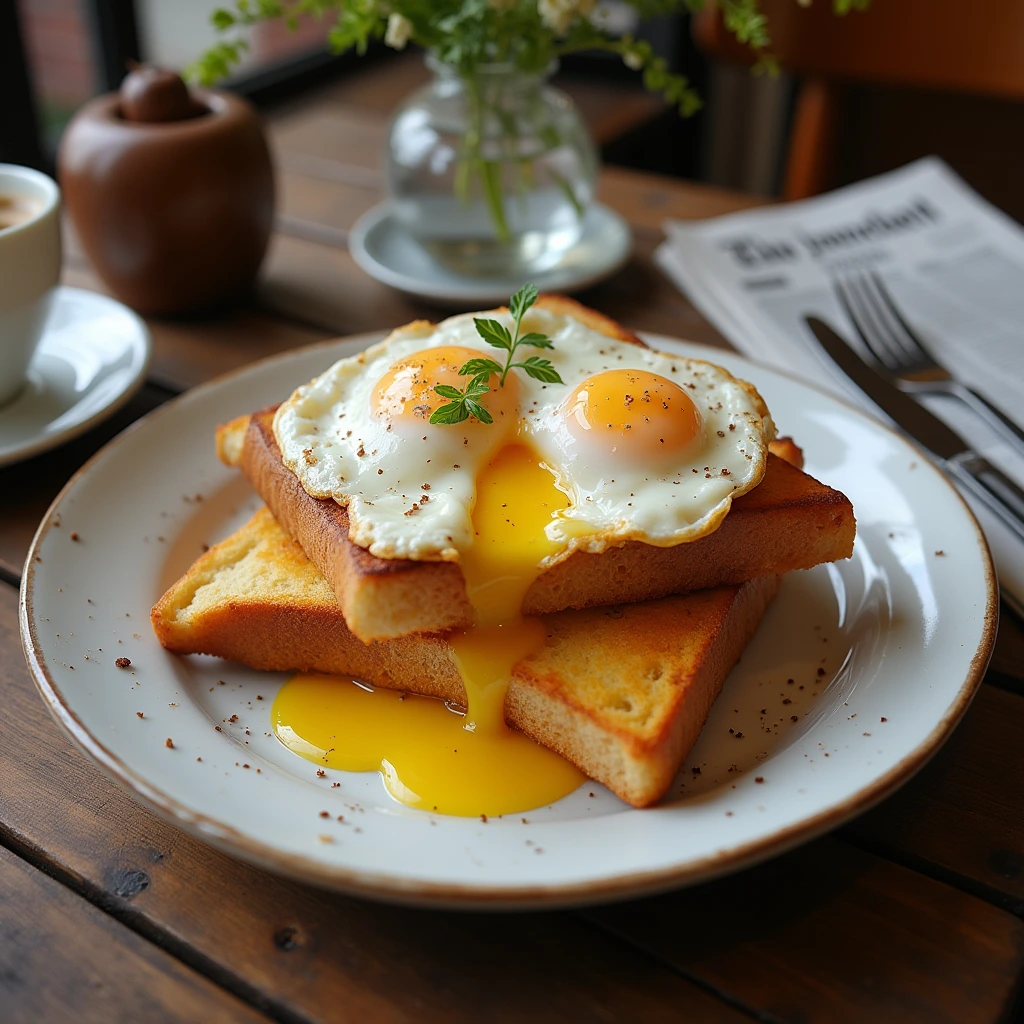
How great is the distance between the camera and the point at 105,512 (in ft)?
6.12

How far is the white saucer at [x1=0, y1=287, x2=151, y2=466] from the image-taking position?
2145 mm

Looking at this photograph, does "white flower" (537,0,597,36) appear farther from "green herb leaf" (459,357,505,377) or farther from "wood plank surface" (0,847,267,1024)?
"wood plank surface" (0,847,267,1024)

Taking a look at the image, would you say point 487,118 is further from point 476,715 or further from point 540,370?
point 476,715

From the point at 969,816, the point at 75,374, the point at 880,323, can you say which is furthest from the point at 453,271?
the point at 969,816

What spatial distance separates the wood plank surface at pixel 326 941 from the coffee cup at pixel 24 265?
44.4 inches

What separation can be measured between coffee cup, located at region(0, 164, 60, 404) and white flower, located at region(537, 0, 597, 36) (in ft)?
3.79

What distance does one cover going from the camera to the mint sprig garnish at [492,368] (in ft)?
5.43

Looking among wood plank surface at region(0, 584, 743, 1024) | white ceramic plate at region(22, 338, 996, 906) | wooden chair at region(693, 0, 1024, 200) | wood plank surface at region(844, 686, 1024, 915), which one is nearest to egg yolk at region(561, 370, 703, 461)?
white ceramic plate at region(22, 338, 996, 906)

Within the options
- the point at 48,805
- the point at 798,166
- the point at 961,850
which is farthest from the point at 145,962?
the point at 798,166

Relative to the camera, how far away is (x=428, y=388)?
1.73m

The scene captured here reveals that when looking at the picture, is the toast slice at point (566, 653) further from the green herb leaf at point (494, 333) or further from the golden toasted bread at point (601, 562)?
the green herb leaf at point (494, 333)

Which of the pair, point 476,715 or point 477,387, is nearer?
point 476,715

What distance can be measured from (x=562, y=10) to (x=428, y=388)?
1056 millimetres

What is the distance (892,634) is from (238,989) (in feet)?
3.54
